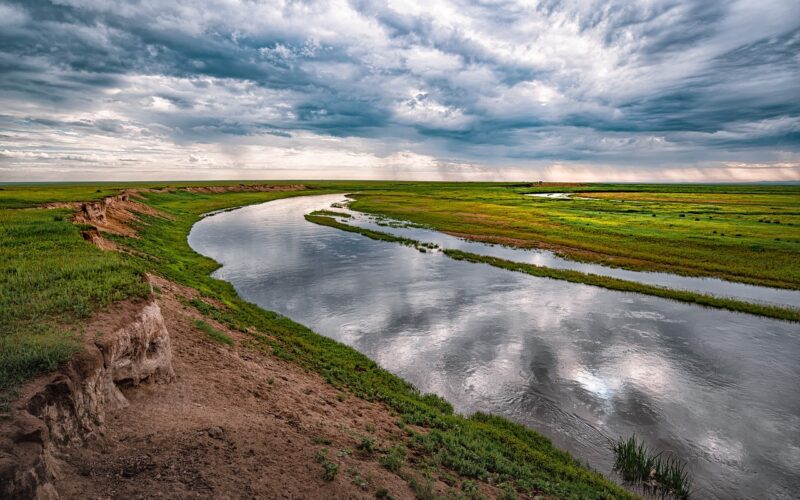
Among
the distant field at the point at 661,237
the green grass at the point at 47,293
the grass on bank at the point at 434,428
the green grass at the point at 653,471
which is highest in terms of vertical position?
the green grass at the point at 47,293

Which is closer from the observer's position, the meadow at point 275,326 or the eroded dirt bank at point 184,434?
the eroded dirt bank at point 184,434

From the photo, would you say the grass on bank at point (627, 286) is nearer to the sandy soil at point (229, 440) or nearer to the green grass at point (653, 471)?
the green grass at point (653, 471)

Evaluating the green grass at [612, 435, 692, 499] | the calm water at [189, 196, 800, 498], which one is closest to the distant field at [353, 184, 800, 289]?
the calm water at [189, 196, 800, 498]

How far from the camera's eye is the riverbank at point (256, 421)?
813 cm

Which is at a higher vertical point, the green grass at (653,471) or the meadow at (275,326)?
the meadow at (275,326)

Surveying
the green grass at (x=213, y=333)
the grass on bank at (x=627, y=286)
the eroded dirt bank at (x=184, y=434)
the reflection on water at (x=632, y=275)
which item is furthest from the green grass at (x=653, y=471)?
the reflection on water at (x=632, y=275)

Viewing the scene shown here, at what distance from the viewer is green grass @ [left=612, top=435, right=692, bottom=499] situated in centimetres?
Answer: 1115

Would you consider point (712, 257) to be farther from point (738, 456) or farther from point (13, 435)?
point (13, 435)

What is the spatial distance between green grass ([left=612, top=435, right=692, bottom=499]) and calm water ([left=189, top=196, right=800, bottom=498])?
428 millimetres

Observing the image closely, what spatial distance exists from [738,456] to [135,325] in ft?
65.9

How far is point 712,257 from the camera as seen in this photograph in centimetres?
3969

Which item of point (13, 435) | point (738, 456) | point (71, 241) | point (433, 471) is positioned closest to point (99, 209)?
point (71, 241)

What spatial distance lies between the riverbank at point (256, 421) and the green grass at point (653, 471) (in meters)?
1.32

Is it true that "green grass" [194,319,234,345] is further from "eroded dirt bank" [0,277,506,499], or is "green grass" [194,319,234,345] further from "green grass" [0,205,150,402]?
"green grass" [0,205,150,402]
